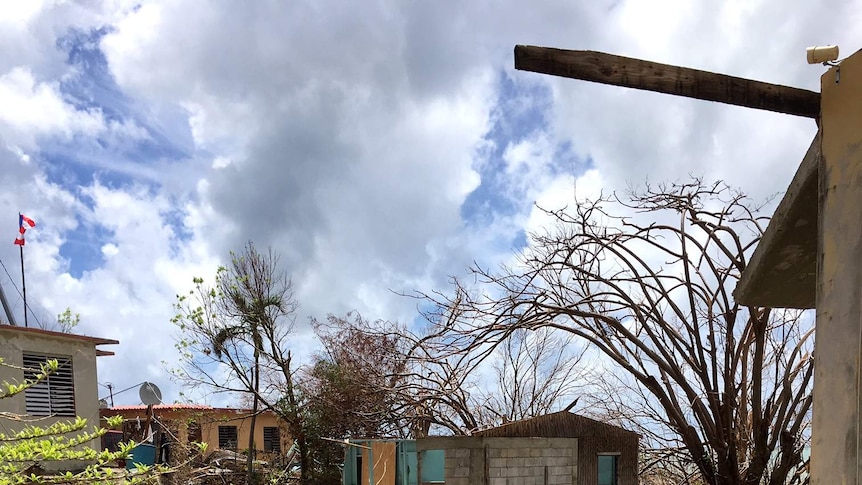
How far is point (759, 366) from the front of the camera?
1066cm

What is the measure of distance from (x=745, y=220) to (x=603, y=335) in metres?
2.83

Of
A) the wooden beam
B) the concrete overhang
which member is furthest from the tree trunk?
the wooden beam

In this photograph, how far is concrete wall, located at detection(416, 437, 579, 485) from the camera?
988 centimetres

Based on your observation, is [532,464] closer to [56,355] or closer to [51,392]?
[51,392]

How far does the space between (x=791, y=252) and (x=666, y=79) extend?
135 centimetres

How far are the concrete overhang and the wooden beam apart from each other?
0.73ft

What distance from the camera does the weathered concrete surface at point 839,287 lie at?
9.48 ft

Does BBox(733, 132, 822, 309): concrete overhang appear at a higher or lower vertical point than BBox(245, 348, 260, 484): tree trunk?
higher

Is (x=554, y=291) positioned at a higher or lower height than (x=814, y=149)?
lower

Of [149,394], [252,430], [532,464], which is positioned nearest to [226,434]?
[252,430]

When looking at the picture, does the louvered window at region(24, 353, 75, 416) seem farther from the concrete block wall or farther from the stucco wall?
the concrete block wall

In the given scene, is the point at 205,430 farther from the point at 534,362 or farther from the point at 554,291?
the point at 554,291

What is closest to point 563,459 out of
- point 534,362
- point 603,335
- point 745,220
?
point 603,335

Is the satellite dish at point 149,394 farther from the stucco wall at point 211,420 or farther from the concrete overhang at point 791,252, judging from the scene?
the concrete overhang at point 791,252
